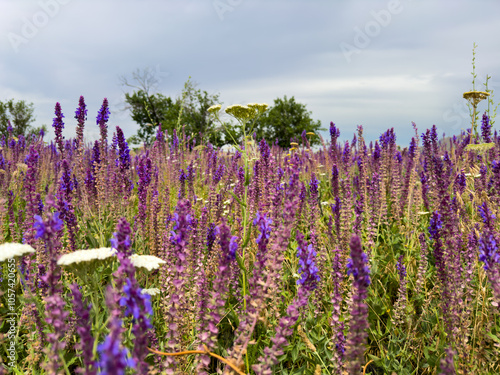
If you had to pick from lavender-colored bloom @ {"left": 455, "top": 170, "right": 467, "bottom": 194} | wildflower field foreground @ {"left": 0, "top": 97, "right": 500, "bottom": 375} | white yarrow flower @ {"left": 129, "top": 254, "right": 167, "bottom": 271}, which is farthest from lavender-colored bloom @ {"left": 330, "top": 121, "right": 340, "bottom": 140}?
white yarrow flower @ {"left": 129, "top": 254, "right": 167, "bottom": 271}

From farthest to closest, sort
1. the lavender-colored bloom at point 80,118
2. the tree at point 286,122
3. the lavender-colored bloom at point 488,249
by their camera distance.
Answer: the tree at point 286,122, the lavender-colored bloom at point 80,118, the lavender-colored bloom at point 488,249

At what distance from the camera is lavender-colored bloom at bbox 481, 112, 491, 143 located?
16.3 feet

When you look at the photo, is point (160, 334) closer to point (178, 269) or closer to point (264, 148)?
point (178, 269)

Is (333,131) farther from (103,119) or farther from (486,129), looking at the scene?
(103,119)

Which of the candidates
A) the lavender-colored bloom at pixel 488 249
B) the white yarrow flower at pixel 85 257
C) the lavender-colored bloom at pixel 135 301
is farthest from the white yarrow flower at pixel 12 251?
the lavender-colored bloom at pixel 488 249

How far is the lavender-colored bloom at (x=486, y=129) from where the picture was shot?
4957 millimetres

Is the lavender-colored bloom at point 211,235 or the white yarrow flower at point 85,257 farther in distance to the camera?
the lavender-colored bloom at point 211,235

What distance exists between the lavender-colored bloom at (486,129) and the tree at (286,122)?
4048 centimetres

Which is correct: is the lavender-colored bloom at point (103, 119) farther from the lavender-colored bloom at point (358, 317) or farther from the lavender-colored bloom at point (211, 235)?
the lavender-colored bloom at point (358, 317)

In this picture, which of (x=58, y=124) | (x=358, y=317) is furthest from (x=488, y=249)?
(x=58, y=124)

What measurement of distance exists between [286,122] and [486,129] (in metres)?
44.5

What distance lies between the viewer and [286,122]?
1917 inches

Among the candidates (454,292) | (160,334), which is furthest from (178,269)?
(454,292)

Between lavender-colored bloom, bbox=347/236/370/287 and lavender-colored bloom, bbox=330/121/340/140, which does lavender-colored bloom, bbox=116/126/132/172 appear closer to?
lavender-colored bloom, bbox=347/236/370/287
